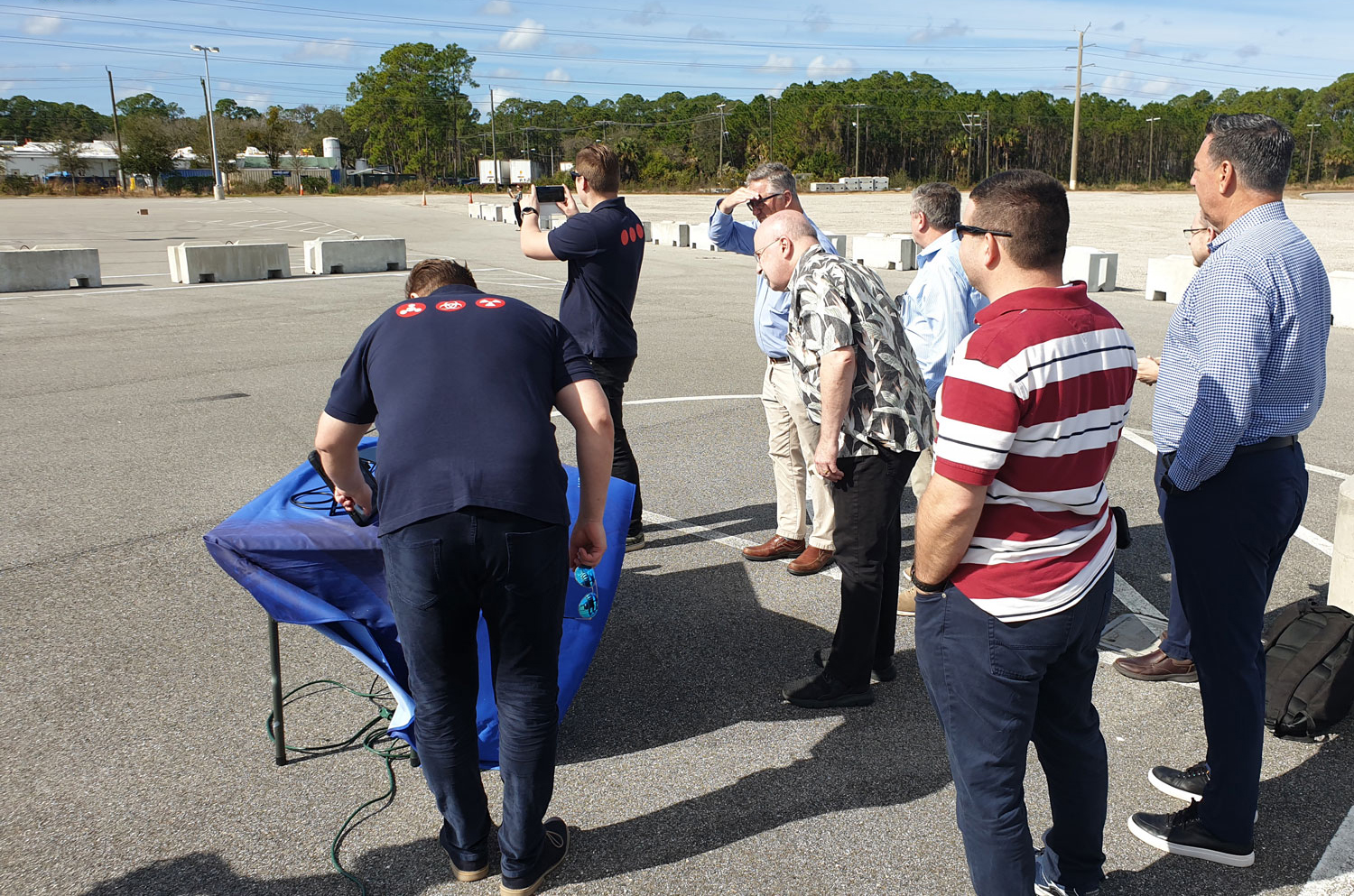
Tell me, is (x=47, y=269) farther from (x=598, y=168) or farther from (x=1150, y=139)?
(x=1150, y=139)

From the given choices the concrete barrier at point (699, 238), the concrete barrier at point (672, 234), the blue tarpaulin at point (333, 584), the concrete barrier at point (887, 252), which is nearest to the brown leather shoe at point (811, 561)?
the blue tarpaulin at point (333, 584)

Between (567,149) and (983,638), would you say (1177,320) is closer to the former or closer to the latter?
(983,638)

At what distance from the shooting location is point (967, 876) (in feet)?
9.83

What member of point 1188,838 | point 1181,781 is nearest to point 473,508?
point 1188,838

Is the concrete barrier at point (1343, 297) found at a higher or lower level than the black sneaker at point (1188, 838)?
higher

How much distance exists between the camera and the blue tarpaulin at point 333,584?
333 centimetres

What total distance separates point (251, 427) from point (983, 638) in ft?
24.6

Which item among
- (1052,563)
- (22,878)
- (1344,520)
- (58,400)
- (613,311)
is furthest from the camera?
(58,400)

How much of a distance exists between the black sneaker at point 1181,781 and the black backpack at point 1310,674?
40 cm

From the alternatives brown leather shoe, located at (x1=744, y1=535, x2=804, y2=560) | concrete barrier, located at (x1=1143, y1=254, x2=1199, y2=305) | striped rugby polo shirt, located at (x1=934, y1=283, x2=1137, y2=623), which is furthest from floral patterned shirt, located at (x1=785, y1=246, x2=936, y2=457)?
concrete barrier, located at (x1=1143, y1=254, x2=1199, y2=305)

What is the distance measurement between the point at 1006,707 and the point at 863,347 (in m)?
1.78

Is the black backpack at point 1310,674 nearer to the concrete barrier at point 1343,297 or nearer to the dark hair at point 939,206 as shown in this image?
the dark hair at point 939,206

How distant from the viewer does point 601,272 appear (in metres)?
5.32

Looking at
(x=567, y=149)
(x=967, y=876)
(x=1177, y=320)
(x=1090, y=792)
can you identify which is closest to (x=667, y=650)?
(x=967, y=876)
